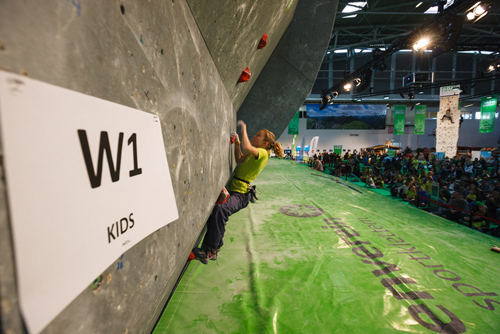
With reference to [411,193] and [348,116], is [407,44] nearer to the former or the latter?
[411,193]

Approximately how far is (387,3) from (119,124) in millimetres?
20352

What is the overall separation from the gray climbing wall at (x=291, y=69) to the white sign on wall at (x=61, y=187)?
18.2 feet

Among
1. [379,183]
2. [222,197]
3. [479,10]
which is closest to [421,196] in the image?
[379,183]

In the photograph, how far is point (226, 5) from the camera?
5.05ft

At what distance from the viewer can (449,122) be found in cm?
1104

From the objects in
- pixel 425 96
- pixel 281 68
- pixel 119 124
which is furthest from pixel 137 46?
pixel 425 96

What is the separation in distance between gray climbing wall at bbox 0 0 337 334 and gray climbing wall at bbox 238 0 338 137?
401 cm

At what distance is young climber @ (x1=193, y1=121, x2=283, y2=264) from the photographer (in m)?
2.49

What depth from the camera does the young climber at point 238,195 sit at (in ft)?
8.17

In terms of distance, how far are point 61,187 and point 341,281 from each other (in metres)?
2.45

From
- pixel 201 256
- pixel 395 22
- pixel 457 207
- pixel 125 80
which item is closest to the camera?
pixel 125 80

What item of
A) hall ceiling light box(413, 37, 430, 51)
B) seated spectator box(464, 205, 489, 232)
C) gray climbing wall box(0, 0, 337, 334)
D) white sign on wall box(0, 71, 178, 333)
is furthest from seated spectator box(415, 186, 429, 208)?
white sign on wall box(0, 71, 178, 333)

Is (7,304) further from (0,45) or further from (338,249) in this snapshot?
(338,249)

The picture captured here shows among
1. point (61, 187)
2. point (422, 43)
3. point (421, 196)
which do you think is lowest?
point (421, 196)
